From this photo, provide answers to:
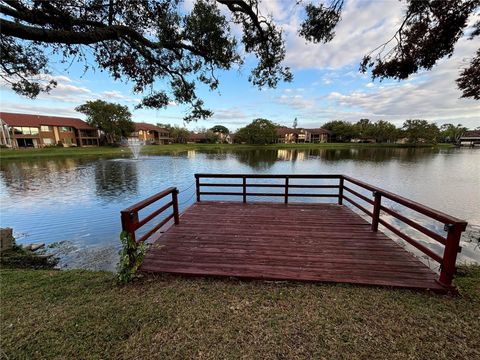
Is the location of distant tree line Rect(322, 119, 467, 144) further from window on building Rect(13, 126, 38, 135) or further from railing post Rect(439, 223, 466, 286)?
window on building Rect(13, 126, 38, 135)

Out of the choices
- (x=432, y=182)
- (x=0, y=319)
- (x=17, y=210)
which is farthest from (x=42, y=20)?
(x=432, y=182)

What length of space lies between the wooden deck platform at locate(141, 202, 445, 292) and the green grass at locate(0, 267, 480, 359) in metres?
0.25

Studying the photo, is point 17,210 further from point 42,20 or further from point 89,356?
point 89,356

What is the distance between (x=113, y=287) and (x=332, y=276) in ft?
10.4

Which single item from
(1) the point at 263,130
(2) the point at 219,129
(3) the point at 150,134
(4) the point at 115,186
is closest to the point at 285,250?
(4) the point at 115,186

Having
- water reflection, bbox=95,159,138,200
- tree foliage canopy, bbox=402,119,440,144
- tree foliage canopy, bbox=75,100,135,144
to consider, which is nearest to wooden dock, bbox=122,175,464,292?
water reflection, bbox=95,159,138,200

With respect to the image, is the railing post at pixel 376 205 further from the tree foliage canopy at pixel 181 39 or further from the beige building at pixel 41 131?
the beige building at pixel 41 131

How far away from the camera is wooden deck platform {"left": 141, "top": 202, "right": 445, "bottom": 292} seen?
10.6 ft

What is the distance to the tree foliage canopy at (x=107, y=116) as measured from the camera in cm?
4741

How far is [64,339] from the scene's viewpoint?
220cm

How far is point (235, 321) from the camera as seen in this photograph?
243cm

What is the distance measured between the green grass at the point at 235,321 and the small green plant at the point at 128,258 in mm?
166

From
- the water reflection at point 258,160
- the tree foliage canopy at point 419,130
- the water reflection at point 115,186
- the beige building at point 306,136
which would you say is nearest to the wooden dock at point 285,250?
the water reflection at point 115,186

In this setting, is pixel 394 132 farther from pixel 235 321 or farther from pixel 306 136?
pixel 235 321
